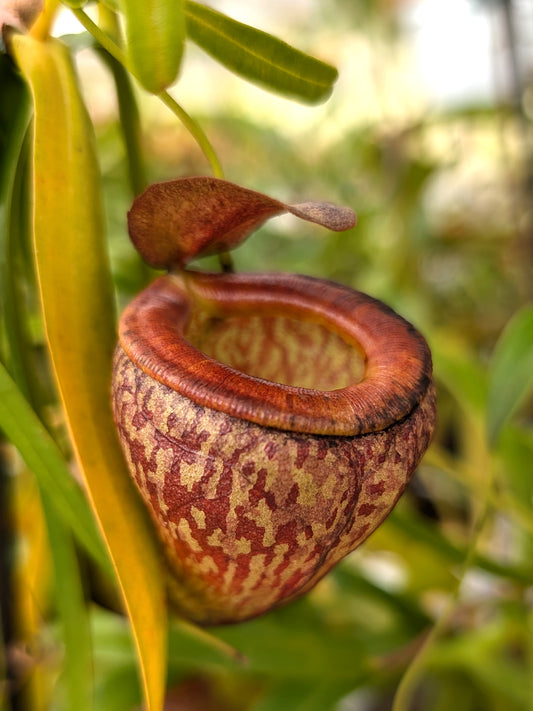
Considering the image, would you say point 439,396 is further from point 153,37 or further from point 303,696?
point 153,37

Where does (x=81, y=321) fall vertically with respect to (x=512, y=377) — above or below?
above

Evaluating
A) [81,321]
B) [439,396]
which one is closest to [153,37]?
[81,321]

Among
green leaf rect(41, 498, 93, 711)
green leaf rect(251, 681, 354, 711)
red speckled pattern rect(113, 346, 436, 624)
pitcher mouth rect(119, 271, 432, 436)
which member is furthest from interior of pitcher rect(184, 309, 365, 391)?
green leaf rect(251, 681, 354, 711)

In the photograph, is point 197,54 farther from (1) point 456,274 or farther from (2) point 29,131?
(2) point 29,131

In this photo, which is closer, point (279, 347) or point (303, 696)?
point (279, 347)

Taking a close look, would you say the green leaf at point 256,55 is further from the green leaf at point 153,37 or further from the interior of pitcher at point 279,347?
the interior of pitcher at point 279,347

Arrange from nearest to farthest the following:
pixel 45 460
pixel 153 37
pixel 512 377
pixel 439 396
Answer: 1. pixel 153 37
2. pixel 45 460
3. pixel 512 377
4. pixel 439 396

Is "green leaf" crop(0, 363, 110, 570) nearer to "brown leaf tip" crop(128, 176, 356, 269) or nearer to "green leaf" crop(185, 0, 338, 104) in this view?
"brown leaf tip" crop(128, 176, 356, 269)
